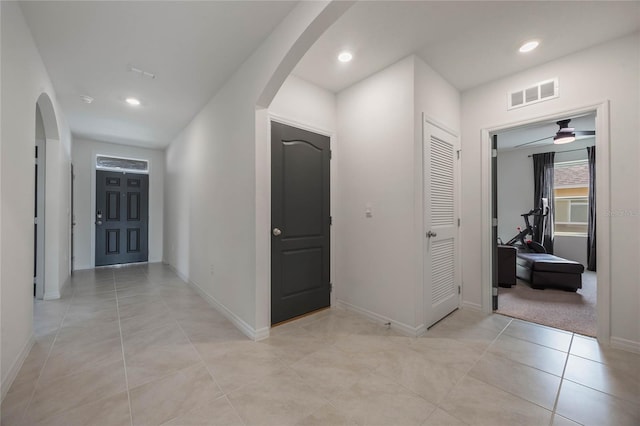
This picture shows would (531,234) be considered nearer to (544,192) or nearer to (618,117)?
(544,192)

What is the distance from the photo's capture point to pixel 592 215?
200 inches

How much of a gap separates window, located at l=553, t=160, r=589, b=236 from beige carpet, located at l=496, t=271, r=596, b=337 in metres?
2.13

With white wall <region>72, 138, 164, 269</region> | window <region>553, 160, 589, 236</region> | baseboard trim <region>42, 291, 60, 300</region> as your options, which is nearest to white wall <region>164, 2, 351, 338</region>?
baseboard trim <region>42, 291, 60, 300</region>

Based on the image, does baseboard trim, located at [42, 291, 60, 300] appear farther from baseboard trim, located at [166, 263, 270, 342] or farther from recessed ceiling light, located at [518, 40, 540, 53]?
recessed ceiling light, located at [518, 40, 540, 53]

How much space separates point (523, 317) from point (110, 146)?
7736mm

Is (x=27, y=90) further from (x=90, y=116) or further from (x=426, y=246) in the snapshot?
(x=426, y=246)

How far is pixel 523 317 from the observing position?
291cm

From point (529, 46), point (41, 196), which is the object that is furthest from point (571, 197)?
point (41, 196)

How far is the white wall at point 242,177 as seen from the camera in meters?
2.10

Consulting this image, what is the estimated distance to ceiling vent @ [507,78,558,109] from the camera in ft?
8.70

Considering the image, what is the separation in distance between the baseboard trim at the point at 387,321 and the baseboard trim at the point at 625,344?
5.00 feet

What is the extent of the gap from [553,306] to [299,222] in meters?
3.23

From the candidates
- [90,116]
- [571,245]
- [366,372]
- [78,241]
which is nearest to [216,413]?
[366,372]

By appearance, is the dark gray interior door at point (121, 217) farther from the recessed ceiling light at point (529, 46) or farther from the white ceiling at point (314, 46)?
the recessed ceiling light at point (529, 46)
